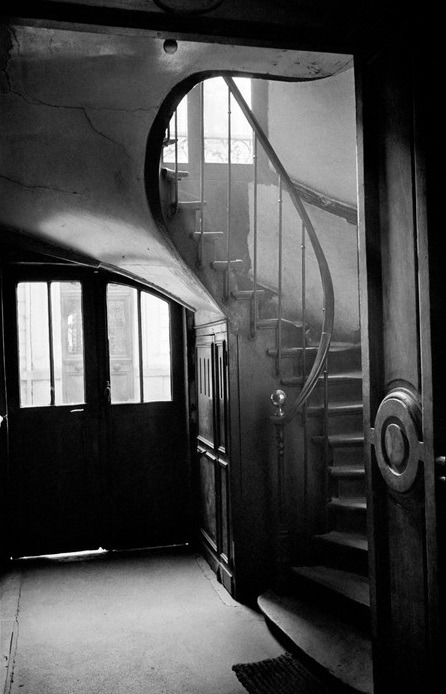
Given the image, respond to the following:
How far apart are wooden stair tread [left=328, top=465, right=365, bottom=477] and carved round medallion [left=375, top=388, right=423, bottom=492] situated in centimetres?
169

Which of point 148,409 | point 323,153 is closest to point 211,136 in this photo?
point 323,153

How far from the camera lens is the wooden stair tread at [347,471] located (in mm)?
3389

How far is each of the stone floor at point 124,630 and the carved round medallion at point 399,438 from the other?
62.7 inches

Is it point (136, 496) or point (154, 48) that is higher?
point (154, 48)

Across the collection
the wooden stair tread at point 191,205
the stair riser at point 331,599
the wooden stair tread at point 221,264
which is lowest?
the stair riser at point 331,599

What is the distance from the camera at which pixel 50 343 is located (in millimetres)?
4785

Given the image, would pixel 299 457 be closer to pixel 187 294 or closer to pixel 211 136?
pixel 187 294

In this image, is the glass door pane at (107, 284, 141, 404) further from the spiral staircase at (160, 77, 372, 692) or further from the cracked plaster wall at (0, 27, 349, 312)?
the spiral staircase at (160, 77, 372, 692)

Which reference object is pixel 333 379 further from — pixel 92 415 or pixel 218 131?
pixel 218 131

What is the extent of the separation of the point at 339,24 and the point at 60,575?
3.91m

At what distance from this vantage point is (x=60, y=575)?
14.3ft

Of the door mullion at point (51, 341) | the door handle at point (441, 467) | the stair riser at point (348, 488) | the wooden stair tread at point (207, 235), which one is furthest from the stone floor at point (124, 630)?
the wooden stair tread at point (207, 235)

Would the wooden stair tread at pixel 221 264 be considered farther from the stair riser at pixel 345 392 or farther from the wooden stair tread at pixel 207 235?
the stair riser at pixel 345 392

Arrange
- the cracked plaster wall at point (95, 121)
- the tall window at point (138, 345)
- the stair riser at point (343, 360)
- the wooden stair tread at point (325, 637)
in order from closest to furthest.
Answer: the cracked plaster wall at point (95, 121)
the wooden stair tread at point (325, 637)
the stair riser at point (343, 360)
the tall window at point (138, 345)
